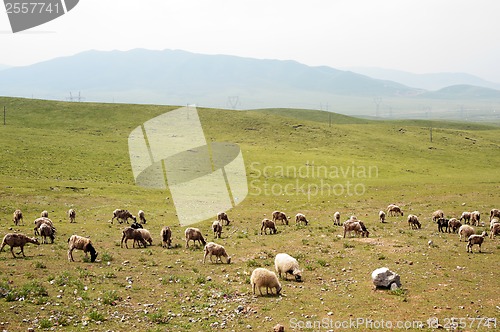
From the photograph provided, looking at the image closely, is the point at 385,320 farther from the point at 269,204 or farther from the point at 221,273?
the point at 269,204

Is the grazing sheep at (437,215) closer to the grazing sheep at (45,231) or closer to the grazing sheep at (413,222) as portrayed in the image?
the grazing sheep at (413,222)

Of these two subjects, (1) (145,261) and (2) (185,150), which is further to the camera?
(2) (185,150)

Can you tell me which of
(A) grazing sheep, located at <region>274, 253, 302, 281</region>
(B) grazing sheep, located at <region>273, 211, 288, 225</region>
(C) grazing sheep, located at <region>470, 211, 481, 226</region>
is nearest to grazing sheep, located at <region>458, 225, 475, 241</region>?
(C) grazing sheep, located at <region>470, 211, 481, 226</region>

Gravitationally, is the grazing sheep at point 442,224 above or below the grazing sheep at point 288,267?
below

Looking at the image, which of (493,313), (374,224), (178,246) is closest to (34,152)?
(178,246)

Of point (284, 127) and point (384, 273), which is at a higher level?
point (284, 127)

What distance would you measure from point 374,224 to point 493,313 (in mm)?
21007

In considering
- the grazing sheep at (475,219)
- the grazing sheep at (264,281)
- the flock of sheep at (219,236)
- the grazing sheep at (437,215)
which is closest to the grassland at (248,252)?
the grazing sheep at (264,281)

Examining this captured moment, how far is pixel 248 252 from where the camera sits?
26.1m

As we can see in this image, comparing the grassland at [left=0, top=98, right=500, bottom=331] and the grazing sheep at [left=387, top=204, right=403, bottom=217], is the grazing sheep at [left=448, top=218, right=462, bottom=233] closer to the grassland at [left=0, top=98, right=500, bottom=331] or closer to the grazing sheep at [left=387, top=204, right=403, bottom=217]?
the grassland at [left=0, top=98, right=500, bottom=331]

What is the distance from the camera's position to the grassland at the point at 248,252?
15.7 meters

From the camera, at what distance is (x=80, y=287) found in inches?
701

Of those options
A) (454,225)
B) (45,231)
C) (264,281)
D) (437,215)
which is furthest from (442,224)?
(45,231)

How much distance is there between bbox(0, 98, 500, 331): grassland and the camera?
15.7 m
